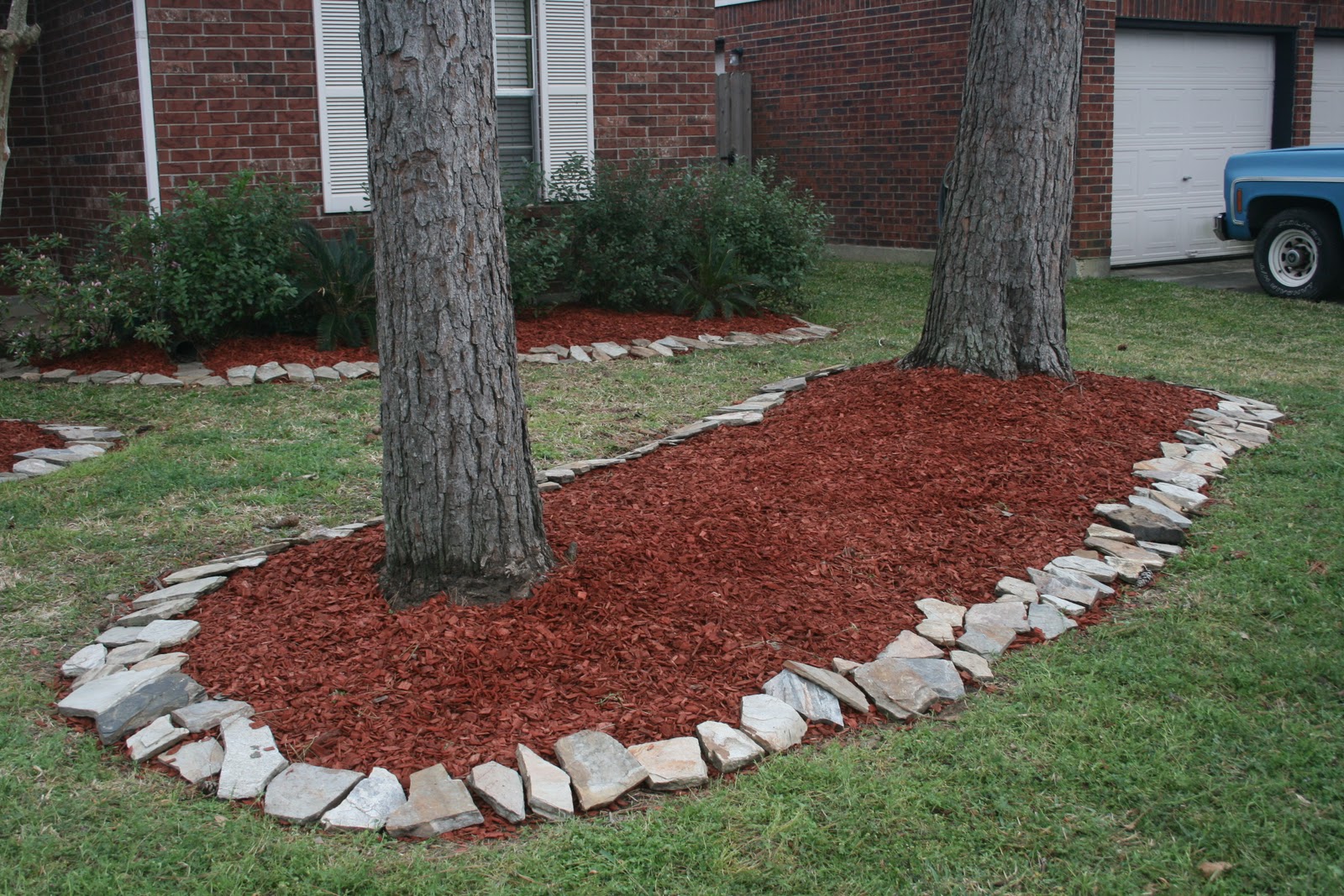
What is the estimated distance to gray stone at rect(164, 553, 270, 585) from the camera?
4301mm

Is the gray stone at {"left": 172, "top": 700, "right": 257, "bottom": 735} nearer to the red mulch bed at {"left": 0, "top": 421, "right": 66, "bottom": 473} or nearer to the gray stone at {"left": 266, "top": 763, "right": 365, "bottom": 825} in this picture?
the gray stone at {"left": 266, "top": 763, "right": 365, "bottom": 825}

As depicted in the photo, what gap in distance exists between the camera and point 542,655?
3521 millimetres

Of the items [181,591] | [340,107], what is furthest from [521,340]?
[181,591]

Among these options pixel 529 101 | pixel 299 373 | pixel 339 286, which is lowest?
pixel 299 373

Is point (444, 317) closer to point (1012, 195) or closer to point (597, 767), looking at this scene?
point (597, 767)

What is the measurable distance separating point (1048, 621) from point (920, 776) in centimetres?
112

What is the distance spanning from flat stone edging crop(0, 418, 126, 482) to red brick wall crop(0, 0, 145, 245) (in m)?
3.01

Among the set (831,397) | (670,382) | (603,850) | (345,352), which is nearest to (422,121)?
(603,850)

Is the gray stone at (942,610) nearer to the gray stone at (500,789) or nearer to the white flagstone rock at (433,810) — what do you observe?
the gray stone at (500,789)

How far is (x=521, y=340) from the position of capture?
8945 mm

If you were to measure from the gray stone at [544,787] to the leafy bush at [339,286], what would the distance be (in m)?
5.85

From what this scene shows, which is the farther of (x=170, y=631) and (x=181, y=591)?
(x=181, y=591)

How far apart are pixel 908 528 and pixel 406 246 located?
2195 mm

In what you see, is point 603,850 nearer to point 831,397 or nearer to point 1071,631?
point 1071,631
